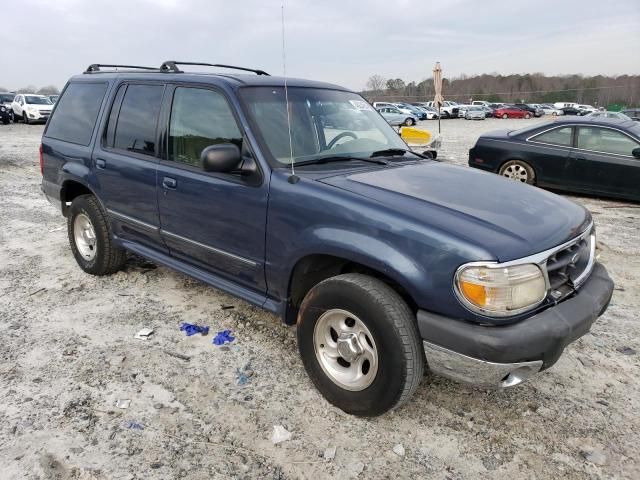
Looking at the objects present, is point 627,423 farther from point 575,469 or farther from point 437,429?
Answer: point 437,429

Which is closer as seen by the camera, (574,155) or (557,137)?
(574,155)

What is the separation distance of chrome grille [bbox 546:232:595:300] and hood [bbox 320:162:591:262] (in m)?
0.08

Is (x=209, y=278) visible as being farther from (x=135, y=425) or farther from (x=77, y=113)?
(x=77, y=113)

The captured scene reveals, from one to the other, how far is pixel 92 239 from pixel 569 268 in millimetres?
4147

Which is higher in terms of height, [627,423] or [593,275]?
[593,275]

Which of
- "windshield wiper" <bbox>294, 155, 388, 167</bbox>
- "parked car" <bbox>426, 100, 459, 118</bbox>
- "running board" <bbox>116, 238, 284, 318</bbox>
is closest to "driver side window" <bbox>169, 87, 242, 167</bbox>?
"windshield wiper" <bbox>294, 155, 388, 167</bbox>

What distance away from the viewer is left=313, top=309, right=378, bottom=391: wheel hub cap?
2660mm

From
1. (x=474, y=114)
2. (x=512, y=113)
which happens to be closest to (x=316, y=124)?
(x=474, y=114)

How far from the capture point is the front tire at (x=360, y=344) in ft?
8.04

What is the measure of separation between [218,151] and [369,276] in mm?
1129

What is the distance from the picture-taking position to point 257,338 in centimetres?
365

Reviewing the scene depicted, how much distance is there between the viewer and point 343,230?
8.58ft

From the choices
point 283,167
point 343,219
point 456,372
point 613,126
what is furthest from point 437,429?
point 613,126

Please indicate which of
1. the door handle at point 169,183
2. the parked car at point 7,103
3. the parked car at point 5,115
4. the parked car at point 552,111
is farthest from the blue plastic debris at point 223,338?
the parked car at point 552,111
